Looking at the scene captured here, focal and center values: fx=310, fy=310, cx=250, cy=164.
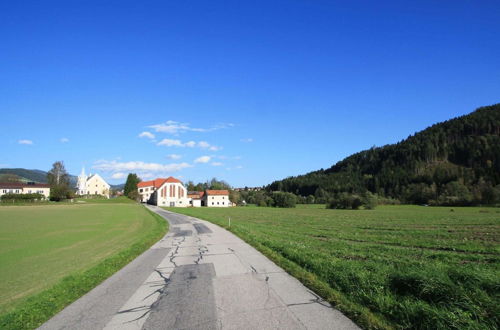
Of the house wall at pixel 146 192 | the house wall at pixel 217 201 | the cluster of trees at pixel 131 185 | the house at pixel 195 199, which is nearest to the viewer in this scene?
the house wall at pixel 217 201

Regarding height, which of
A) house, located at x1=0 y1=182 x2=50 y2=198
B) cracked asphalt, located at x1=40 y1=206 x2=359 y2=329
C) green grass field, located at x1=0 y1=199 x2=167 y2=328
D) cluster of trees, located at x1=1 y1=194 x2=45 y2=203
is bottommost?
green grass field, located at x1=0 y1=199 x2=167 y2=328

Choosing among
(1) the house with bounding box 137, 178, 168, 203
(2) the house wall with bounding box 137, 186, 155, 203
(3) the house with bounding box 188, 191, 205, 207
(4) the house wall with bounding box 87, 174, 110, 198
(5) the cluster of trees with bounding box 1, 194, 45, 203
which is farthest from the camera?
(4) the house wall with bounding box 87, 174, 110, 198

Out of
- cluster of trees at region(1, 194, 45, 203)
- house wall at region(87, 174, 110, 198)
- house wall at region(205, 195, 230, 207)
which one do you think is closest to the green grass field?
cluster of trees at region(1, 194, 45, 203)

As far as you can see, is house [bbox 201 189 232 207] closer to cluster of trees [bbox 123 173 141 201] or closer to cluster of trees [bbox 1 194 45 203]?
cluster of trees [bbox 123 173 141 201]

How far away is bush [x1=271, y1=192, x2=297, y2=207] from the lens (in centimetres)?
11000

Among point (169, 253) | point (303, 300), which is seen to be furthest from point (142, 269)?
point (303, 300)

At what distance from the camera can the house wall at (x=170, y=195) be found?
4355 inches

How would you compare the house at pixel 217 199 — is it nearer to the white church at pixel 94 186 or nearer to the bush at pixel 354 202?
the bush at pixel 354 202

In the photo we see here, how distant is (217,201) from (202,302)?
392 feet

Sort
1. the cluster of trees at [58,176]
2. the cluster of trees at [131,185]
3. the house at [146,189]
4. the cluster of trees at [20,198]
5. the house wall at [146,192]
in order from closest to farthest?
the cluster of trees at [20,198]
the cluster of trees at [58,176]
the cluster of trees at [131,185]
the house at [146,189]
the house wall at [146,192]

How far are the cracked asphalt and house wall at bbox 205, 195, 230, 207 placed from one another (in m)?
115

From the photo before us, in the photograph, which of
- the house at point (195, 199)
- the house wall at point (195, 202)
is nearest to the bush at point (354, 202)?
the house wall at point (195, 202)

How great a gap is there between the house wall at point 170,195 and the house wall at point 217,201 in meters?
13.9

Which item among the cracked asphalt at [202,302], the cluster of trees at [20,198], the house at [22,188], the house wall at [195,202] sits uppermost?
the house at [22,188]
